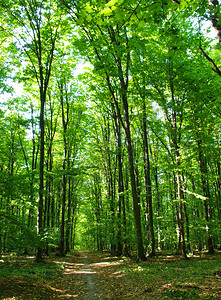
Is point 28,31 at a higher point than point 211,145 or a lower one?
higher

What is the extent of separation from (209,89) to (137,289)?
9.64 m

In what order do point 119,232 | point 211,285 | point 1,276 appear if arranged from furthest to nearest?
point 119,232 < point 1,276 < point 211,285

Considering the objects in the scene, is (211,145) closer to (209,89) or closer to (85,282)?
(209,89)

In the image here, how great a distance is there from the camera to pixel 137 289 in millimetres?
5680

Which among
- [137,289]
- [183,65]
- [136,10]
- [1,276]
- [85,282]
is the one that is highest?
[183,65]

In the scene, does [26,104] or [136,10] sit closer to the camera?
[136,10]

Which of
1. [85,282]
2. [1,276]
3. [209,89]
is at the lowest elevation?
[85,282]

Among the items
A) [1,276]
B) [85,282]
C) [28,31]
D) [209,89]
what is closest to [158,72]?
[209,89]

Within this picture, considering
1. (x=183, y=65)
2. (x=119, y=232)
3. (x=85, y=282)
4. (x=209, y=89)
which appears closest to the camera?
(x=85, y=282)

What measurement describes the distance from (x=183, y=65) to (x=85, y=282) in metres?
12.0

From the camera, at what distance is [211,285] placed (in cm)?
543


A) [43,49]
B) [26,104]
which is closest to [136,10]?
[43,49]

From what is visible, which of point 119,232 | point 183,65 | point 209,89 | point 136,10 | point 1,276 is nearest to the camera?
point 136,10

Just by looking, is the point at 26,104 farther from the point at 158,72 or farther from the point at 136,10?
the point at 136,10
